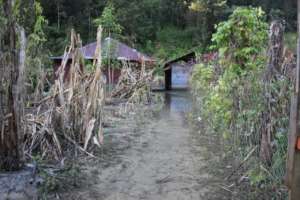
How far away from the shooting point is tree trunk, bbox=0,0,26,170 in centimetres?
527

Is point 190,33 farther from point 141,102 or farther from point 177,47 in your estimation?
point 141,102

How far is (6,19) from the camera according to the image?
207 inches

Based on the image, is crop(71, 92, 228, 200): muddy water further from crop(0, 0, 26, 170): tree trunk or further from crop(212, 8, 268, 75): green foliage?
crop(212, 8, 268, 75): green foliage

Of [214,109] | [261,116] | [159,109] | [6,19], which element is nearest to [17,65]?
[6,19]

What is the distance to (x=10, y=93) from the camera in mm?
5316

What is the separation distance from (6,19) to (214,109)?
12.1 feet

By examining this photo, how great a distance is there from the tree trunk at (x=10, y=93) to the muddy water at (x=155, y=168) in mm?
905

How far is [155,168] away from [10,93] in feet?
7.13

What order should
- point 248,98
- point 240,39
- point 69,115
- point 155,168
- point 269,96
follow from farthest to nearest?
point 240,39
point 69,115
point 155,168
point 248,98
point 269,96

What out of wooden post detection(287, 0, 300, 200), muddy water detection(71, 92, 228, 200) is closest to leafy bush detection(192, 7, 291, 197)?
muddy water detection(71, 92, 228, 200)

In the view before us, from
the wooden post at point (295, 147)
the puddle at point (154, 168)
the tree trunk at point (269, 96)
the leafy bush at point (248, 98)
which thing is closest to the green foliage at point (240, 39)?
the leafy bush at point (248, 98)

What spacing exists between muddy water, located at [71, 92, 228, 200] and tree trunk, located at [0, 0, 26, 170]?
91 cm

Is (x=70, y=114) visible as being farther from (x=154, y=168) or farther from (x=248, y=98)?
(x=248, y=98)

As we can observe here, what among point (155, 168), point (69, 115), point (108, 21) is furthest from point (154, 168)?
point (108, 21)
